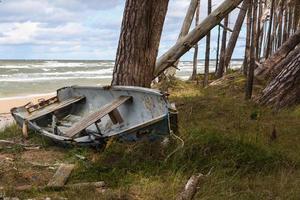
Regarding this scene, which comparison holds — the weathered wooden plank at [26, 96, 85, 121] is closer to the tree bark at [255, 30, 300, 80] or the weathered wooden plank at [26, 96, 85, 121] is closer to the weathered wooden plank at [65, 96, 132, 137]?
the weathered wooden plank at [65, 96, 132, 137]

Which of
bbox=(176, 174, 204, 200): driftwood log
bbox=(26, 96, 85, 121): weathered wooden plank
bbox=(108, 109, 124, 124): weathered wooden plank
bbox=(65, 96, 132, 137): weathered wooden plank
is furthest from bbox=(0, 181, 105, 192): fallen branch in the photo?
bbox=(26, 96, 85, 121): weathered wooden plank

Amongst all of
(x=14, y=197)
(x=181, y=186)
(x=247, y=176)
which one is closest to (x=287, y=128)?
(x=247, y=176)

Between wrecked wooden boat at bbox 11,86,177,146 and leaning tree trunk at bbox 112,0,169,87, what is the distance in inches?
17.8

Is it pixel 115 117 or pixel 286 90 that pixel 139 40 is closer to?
pixel 115 117

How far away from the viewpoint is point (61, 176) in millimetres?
5742

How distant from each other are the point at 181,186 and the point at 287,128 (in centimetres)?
370

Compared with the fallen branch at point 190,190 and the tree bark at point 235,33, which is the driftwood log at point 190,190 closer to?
the fallen branch at point 190,190

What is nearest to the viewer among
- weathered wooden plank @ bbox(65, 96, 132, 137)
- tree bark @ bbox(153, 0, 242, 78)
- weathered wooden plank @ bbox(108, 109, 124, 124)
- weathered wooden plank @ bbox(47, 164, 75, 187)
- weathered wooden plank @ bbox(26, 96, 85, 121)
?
weathered wooden plank @ bbox(47, 164, 75, 187)

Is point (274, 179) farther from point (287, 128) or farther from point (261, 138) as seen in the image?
point (287, 128)

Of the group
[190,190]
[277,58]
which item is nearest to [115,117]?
[190,190]

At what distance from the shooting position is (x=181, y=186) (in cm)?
534

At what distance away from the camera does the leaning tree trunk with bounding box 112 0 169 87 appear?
27.1 feet

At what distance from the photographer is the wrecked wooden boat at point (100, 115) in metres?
6.89

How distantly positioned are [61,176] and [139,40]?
11.1 feet
